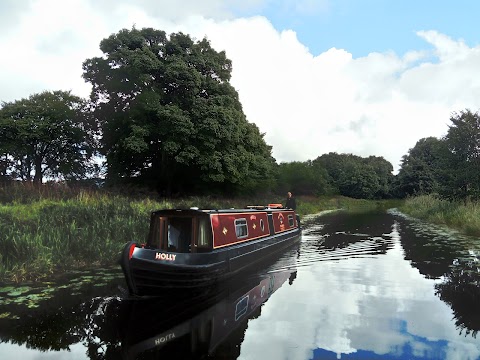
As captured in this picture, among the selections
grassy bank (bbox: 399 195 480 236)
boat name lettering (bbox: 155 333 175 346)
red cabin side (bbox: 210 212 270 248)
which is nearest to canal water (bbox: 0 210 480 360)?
boat name lettering (bbox: 155 333 175 346)

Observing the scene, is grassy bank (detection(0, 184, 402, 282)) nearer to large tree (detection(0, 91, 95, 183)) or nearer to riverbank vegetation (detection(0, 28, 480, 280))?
riverbank vegetation (detection(0, 28, 480, 280))

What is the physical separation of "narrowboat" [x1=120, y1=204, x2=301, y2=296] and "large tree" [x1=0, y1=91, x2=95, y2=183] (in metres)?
20.4

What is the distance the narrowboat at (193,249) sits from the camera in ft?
24.0

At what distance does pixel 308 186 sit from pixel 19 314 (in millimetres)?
59785

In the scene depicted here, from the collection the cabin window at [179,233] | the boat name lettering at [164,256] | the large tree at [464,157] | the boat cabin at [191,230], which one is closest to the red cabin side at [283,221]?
the boat cabin at [191,230]

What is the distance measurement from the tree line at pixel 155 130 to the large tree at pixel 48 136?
75mm

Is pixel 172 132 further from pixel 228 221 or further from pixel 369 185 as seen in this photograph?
pixel 369 185

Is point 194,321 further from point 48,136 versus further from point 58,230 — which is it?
point 48,136

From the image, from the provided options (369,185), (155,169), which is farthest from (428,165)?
(155,169)

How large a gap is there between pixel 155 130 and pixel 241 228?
14005 millimetres

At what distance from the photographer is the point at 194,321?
6.40 meters

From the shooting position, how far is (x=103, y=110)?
87.1 ft

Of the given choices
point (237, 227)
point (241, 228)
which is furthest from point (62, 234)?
point (241, 228)

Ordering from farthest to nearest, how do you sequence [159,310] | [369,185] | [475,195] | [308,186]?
1. [369,185]
2. [308,186]
3. [475,195]
4. [159,310]
